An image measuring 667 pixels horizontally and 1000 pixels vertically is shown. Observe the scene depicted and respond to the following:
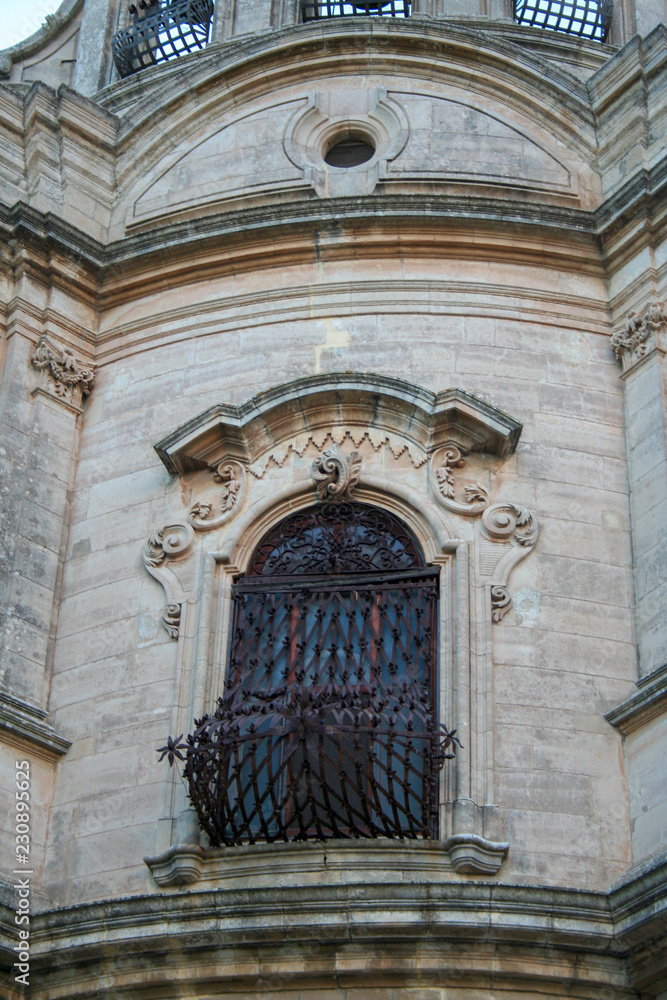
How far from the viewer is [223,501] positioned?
14.8 m

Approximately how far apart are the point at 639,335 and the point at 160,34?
779cm

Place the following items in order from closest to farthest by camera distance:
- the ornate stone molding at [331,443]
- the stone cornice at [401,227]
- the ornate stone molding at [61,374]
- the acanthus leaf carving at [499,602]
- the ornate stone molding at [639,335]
→ the acanthus leaf carving at [499,602], the ornate stone molding at [331,443], the ornate stone molding at [639,335], the stone cornice at [401,227], the ornate stone molding at [61,374]

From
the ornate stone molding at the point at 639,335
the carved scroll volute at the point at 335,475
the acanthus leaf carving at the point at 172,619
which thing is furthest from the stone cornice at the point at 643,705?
the acanthus leaf carving at the point at 172,619

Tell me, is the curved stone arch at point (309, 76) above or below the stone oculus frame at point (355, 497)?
above

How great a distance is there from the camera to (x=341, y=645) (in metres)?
13.9

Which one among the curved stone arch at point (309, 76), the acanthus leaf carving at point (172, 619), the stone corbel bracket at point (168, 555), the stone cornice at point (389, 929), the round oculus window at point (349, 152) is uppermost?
the curved stone arch at point (309, 76)

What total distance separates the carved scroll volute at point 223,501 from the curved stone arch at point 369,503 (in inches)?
6.0

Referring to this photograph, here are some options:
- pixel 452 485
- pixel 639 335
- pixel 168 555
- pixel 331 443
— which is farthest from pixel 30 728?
pixel 639 335

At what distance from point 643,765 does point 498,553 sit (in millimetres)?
2155

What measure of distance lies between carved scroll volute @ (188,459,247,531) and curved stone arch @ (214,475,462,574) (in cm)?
15

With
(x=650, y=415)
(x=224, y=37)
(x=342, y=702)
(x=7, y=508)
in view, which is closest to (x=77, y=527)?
(x=7, y=508)

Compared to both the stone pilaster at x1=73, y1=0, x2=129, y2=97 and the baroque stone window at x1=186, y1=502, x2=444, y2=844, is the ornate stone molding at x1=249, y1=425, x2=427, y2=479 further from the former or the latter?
the stone pilaster at x1=73, y1=0, x2=129, y2=97

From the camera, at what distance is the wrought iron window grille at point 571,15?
776 inches

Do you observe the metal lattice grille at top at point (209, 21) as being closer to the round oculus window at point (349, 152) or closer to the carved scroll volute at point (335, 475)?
the round oculus window at point (349, 152)
